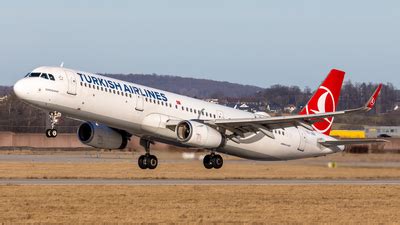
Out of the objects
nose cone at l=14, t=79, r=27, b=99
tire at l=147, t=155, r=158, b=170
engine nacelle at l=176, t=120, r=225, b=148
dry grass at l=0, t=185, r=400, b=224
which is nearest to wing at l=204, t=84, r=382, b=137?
engine nacelle at l=176, t=120, r=225, b=148

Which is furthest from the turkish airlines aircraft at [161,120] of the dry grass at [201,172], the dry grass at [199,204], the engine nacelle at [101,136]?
the dry grass at [199,204]

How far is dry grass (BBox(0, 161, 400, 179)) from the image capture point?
4706 centimetres

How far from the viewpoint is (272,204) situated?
2950 cm

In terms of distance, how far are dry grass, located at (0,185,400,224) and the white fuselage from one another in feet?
19.7

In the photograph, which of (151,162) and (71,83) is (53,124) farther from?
(151,162)

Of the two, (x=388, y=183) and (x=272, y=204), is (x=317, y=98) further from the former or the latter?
Result: (x=272, y=204)

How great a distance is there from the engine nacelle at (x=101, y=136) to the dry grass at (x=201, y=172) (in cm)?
183

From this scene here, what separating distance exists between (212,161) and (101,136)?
669 cm

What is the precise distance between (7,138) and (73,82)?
70.4m

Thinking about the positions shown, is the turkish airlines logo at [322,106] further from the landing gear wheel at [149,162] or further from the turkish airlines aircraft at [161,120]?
the landing gear wheel at [149,162]

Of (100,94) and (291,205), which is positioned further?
(100,94)

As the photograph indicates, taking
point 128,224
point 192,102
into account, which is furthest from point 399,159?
point 128,224

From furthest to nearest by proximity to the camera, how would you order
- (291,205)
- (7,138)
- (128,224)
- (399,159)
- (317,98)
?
(7,138), (399,159), (317,98), (291,205), (128,224)

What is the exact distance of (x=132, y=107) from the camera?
42.6 metres
